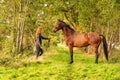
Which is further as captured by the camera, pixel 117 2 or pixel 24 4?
pixel 24 4

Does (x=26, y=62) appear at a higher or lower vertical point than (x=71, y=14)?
lower

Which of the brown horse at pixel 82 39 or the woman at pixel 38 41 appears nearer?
the brown horse at pixel 82 39

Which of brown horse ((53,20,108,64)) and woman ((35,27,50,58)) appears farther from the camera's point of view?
woman ((35,27,50,58))

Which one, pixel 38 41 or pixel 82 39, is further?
pixel 38 41

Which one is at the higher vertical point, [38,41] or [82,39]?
[82,39]

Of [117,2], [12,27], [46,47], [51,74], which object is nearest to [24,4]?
[12,27]

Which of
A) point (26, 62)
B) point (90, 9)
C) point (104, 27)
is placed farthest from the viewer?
point (104, 27)

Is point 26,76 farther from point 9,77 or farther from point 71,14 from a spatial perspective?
point 71,14

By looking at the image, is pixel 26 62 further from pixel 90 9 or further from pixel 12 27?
pixel 90 9

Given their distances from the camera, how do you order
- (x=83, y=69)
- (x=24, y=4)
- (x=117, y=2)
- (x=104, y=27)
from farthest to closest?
(x=104, y=27)
(x=24, y=4)
(x=117, y=2)
(x=83, y=69)

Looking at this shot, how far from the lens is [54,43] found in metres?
34.2

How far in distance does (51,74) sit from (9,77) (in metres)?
2.04

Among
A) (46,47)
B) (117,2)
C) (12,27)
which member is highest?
(117,2)

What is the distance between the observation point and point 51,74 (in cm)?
1480
